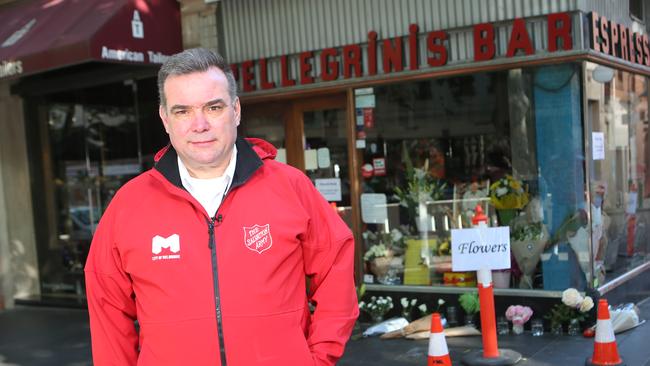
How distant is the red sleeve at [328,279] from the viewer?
2.45m

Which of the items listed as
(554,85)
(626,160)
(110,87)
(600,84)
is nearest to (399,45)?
(554,85)

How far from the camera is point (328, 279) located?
8.21 feet

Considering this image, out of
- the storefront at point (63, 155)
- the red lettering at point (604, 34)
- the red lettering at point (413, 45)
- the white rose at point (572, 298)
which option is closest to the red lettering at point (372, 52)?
the red lettering at point (413, 45)

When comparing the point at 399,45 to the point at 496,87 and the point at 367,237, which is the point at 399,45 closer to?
the point at 496,87

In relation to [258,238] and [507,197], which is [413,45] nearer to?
[507,197]

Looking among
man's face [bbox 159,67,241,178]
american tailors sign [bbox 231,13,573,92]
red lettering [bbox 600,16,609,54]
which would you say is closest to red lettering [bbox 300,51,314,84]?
american tailors sign [bbox 231,13,573,92]

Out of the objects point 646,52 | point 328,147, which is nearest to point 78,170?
point 328,147

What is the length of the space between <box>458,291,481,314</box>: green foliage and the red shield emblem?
4852 mm

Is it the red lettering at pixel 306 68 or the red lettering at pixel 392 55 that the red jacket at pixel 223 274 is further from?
the red lettering at pixel 306 68

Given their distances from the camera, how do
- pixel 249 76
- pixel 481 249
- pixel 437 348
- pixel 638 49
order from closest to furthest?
1. pixel 437 348
2. pixel 481 249
3. pixel 638 49
4. pixel 249 76

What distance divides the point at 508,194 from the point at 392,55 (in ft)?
5.93

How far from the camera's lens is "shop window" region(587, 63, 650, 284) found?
6.90m

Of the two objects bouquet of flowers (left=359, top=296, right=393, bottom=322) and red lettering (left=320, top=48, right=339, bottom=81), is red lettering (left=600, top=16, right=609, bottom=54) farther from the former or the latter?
bouquet of flowers (left=359, top=296, right=393, bottom=322)

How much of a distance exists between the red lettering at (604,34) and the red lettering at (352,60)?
235 cm
